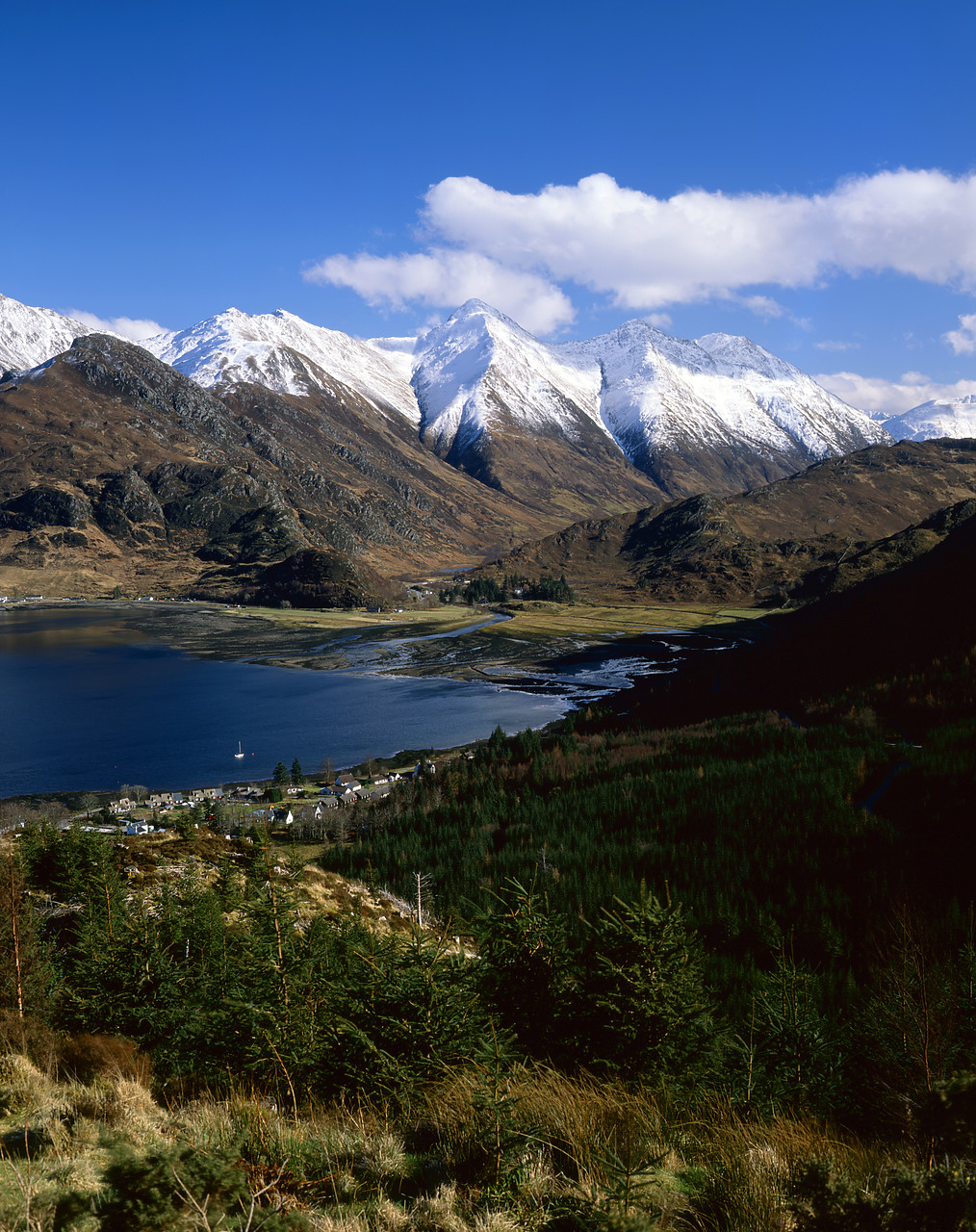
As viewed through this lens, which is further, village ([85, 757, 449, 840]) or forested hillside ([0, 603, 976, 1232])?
village ([85, 757, 449, 840])

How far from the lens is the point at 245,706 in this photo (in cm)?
14175

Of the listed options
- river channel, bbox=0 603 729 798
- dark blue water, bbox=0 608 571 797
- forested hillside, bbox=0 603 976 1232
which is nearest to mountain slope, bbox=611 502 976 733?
river channel, bbox=0 603 729 798

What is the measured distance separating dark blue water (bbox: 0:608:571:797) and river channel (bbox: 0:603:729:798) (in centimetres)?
33

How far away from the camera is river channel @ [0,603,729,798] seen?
4195 inches

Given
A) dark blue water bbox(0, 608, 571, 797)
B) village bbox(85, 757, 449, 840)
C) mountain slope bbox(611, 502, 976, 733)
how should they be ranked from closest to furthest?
1. village bbox(85, 757, 449, 840)
2. mountain slope bbox(611, 502, 976, 733)
3. dark blue water bbox(0, 608, 571, 797)

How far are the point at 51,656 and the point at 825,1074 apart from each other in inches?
8293

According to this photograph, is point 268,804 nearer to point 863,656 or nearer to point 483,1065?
point 863,656

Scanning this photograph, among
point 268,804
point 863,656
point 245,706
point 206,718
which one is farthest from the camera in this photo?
point 245,706

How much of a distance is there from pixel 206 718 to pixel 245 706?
985cm

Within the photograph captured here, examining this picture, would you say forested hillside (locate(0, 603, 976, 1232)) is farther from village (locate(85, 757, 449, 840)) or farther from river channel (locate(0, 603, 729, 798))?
river channel (locate(0, 603, 729, 798))

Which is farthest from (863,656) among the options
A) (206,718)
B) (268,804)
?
(206,718)

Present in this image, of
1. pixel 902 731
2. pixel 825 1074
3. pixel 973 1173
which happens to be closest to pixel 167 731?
pixel 902 731

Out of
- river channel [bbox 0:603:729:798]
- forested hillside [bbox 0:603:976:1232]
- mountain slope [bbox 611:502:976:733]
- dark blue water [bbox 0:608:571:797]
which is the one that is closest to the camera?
forested hillside [bbox 0:603:976:1232]

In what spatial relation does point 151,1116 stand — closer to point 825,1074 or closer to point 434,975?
point 434,975
